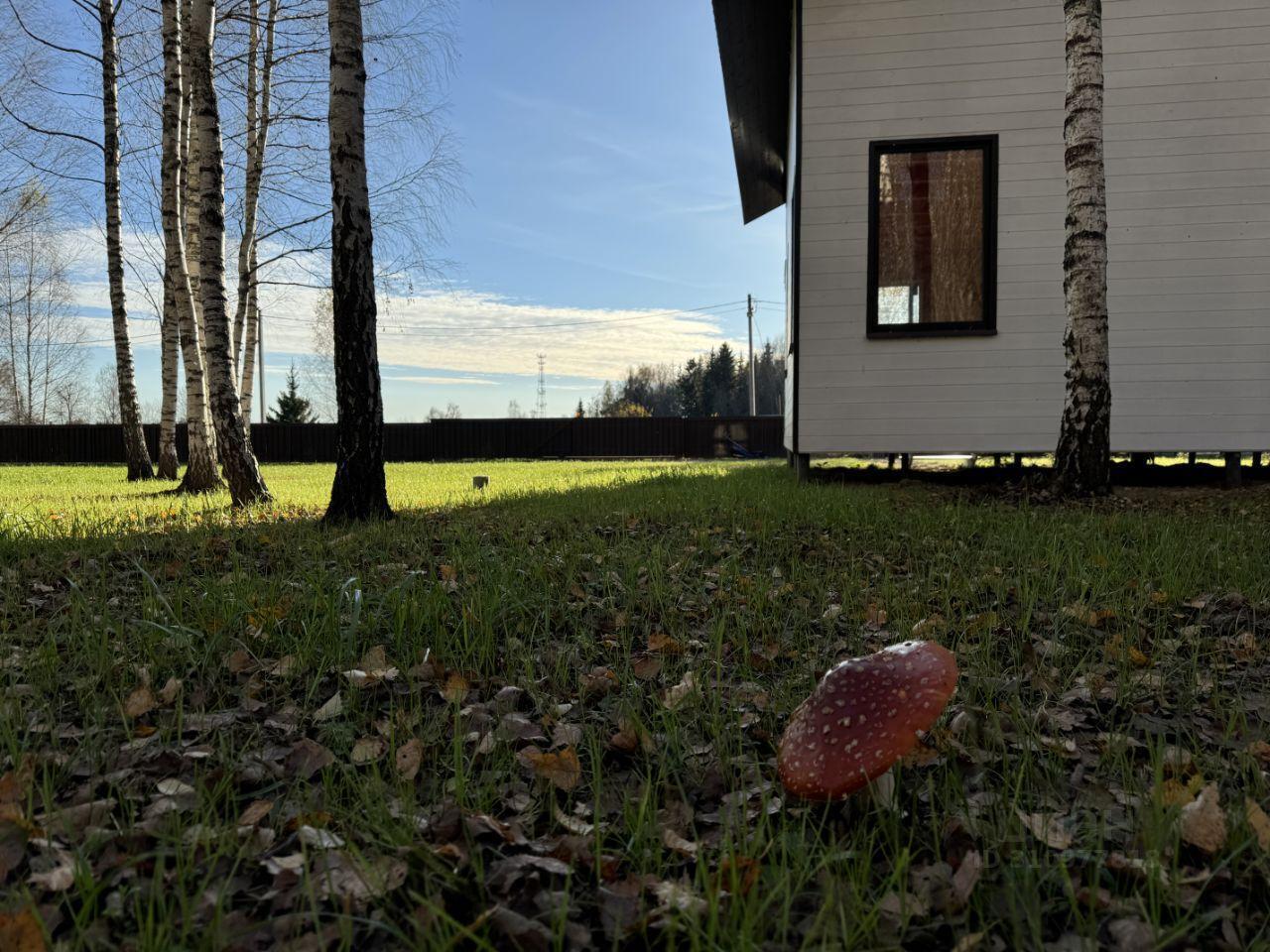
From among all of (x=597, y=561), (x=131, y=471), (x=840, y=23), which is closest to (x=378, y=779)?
(x=597, y=561)

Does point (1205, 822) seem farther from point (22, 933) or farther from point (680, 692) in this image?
point (22, 933)

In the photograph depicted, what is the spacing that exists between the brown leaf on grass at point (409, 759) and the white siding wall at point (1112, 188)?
667cm

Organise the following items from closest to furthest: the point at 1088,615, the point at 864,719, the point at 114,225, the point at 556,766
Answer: the point at 864,719 < the point at 556,766 < the point at 1088,615 < the point at 114,225

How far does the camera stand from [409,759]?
5.71 ft

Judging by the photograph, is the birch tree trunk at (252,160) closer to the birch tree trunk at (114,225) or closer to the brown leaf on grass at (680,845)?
the birch tree trunk at (114,225)

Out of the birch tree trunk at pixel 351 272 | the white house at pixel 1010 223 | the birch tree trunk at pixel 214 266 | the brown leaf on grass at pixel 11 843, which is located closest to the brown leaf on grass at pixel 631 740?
the brown leaf on grass at pixel 11 843

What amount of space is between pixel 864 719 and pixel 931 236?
7.36 m

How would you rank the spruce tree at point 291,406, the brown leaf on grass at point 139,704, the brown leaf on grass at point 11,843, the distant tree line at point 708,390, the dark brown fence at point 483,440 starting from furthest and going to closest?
1. the distant tree line at point 708,390
2. the spruce tree at point 291,406
3. the dark brown fence at point 483,440
4. the brown leaf on grass at point 139,704
5. the brown leaf on grass at point 11,843

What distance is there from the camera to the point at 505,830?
1451 mm

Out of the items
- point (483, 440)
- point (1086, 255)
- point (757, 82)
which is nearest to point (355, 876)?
point (1086, 255)

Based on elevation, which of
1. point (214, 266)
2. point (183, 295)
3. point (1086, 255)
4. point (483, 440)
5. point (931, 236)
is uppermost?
point (931, 236)

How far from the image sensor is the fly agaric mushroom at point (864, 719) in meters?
1.33

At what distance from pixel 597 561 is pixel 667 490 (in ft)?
12.2

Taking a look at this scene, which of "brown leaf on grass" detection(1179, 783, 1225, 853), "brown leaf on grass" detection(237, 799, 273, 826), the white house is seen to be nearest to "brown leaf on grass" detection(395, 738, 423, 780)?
"brown leaf on grass" detection(237, 799, 273, 826)
